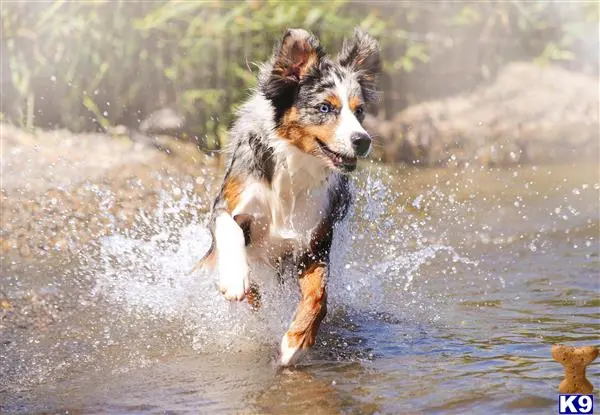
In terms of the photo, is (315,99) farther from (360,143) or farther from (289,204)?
(289,204)

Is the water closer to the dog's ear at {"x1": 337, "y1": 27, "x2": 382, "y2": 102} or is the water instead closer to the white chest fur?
the white chest fur

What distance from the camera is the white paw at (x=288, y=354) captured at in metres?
4.49

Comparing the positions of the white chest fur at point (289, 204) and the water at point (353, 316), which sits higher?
the white chest fur at point (289, 204)

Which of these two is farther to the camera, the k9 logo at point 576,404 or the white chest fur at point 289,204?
the white chest fur at point 289,204

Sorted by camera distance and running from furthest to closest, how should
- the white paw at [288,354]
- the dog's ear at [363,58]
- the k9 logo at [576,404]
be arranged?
the dog's ear at [363,58], the white paw at [288,354], the k9 logo at [576,404]

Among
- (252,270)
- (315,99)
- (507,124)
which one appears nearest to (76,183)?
(252,270)

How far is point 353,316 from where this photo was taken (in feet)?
18.3

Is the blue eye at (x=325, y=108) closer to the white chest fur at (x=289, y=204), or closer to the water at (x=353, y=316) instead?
the white chest fur at (x=289, y=204)

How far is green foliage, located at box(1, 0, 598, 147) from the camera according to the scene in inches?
345

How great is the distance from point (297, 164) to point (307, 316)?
2.49ft

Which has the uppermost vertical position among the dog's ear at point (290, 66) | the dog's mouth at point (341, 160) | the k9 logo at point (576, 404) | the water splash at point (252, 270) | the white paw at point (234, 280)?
the dog's ear at point (290, 66)

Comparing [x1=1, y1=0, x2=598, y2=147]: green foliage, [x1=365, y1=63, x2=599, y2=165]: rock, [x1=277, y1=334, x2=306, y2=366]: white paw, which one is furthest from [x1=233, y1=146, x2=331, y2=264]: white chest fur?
[x1=365, y1=63, x2=599, y2=165]: rock

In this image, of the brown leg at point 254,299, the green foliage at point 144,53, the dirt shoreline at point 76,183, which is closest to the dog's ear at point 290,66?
the brown leg at point 254,299

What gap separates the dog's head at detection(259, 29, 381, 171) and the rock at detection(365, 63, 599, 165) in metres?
4.11
